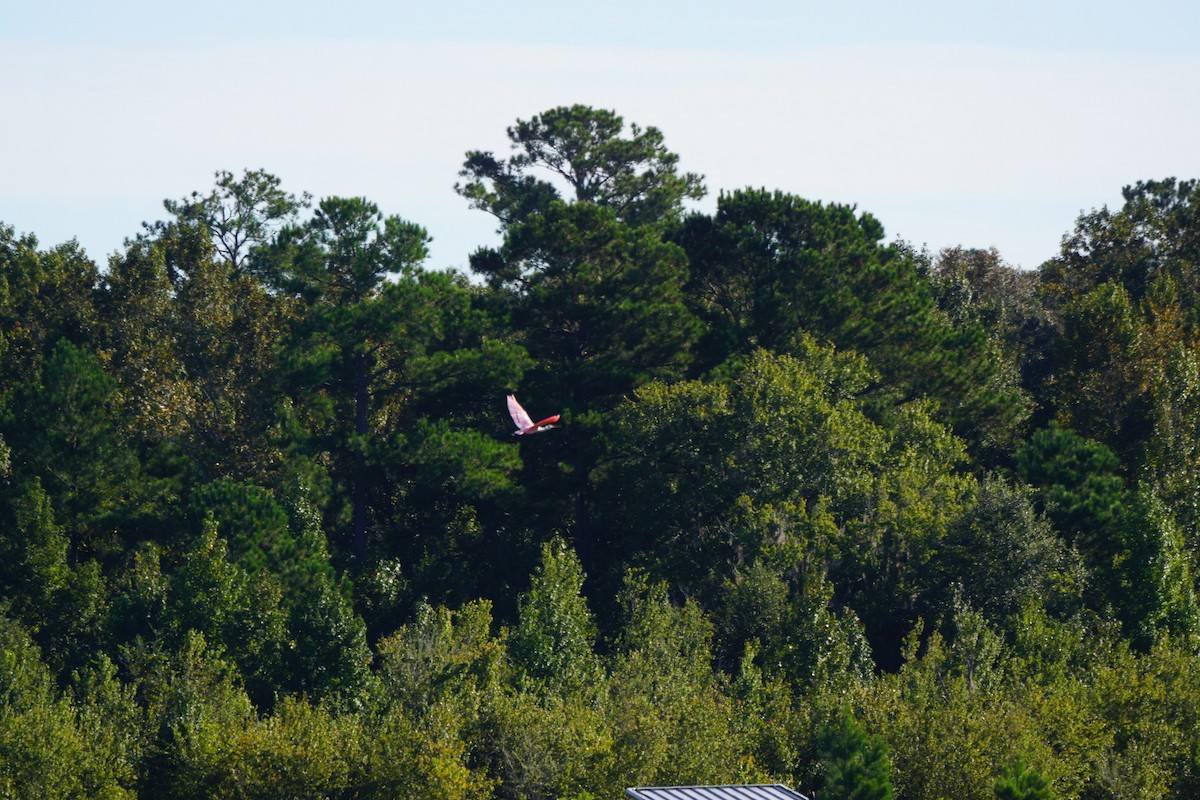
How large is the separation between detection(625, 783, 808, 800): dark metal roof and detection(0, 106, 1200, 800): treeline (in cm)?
418

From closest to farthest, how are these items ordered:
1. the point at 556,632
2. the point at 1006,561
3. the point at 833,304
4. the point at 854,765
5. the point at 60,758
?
the point at 854,765, the point at 60,758, the point at 556,632, the point at 1006,561, the point at 833,304

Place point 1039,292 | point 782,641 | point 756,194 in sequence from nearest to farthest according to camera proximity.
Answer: point 782,641 → point 756,194 → point 1039,292

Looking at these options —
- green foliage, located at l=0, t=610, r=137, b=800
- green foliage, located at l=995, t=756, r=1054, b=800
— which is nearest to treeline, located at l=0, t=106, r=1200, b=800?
green foliage, located at l=0, t=610, r=137, b=800

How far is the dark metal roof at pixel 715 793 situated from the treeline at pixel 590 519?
13.7 feet

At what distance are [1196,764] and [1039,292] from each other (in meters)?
50.4

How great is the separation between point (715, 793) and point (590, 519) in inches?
1422

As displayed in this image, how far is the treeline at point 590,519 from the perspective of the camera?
48.8 m

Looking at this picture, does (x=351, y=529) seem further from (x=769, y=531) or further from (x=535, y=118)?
(x=535, y=118)

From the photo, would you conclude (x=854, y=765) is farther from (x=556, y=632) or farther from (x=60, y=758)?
(x=60, y=758)

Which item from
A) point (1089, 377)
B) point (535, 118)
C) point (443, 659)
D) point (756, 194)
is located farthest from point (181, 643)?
point (535, 118)

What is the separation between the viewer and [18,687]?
58188mm

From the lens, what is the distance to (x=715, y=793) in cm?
3928

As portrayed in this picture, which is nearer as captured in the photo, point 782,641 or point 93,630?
point 782,641

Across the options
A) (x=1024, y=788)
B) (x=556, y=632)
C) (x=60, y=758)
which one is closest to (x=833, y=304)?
(x=556, y=632)
